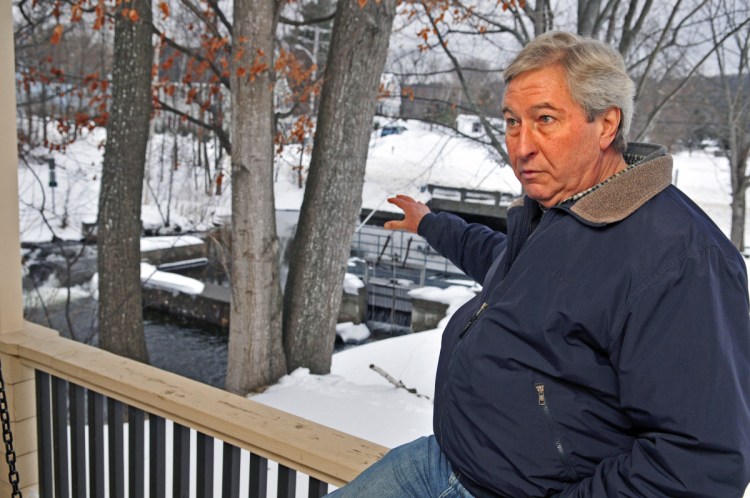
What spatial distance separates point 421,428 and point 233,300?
2099mm

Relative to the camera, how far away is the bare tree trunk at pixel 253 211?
5609mm

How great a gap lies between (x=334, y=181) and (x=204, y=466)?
170 inches

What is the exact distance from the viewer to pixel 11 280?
2824mm

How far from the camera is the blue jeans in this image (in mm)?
1401

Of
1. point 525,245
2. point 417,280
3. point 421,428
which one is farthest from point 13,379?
point 417,280

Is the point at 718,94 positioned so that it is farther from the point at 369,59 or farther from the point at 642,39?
the point at 369,59

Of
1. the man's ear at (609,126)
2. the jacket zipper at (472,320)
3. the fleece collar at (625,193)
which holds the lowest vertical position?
the jacket zipper at (472,320)

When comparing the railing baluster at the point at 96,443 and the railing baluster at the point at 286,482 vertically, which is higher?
the railing baluster at the point at 286,482

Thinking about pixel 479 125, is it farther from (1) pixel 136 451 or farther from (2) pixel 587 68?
(2) pixel 587 68

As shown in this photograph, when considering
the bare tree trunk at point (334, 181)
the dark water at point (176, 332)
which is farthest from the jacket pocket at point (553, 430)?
the dark water at point (176, 332)

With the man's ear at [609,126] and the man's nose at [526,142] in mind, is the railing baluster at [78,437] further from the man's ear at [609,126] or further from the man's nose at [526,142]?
the man's ear at [609,126]

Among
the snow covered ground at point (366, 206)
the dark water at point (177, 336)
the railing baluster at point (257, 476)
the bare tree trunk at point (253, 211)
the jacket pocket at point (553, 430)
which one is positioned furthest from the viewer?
the dark water at point (177, 336)

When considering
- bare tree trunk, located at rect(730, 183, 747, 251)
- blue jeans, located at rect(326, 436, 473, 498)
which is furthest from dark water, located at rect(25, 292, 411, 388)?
blue jeans, located at rect(326, 436, 473, 498)

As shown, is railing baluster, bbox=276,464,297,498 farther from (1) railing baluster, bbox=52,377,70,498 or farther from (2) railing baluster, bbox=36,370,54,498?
(2) railing baluster, bbox=36,370,54,498
